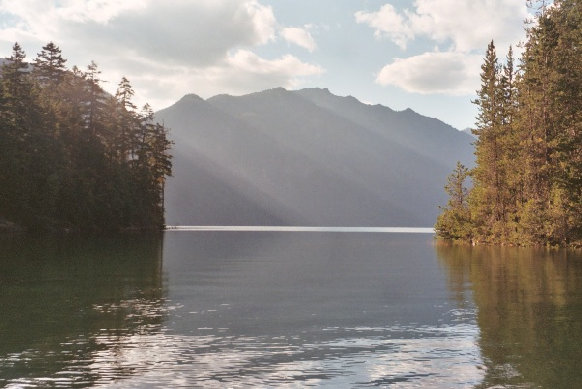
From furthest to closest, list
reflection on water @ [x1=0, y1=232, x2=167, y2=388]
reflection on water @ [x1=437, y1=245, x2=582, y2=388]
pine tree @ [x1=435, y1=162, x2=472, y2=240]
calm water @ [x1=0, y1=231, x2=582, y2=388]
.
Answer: pine tree @ [x1=435, y1=162, x2=472, y2=240] < reflection on water @ [x1=0, y1=232, x2=167, y2=388] < reflection on water @ [x1=437, y1=245, x2=582, y2=388] < calm water @ [x1=0, y1=231, x2=582, y2=388]

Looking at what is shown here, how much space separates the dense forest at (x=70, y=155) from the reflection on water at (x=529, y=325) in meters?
67.8

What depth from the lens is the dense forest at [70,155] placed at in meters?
85.5

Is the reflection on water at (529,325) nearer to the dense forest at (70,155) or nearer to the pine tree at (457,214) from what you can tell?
the pine tree at (457,214)

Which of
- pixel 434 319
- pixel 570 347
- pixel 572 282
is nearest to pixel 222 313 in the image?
pixel 434 319

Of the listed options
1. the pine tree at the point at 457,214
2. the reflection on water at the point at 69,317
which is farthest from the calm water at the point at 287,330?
the pine tree at the point at 457,214

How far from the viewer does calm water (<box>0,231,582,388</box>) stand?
37.8 ft

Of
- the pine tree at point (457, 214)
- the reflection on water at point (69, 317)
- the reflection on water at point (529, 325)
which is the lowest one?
the reflection on water at point (529, 325)

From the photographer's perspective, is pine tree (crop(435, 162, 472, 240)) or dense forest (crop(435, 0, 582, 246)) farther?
pine tree (crop(435, 162, 472, 240))

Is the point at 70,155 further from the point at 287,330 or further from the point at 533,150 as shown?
the point at 287,330

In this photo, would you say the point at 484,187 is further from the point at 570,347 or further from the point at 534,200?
the point at 570,347

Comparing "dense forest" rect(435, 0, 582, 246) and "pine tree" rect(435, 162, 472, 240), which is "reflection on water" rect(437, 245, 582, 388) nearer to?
"dense forest" rect(435, 0, 582, 246)

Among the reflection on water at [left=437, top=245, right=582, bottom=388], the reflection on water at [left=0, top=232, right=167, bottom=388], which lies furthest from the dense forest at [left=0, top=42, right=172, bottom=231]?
the reflection on water at [left=437, top=245, right=582, bottom=388]

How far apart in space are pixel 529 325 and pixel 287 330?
683 centimetres

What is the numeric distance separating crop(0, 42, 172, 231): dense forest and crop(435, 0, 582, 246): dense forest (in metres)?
54.3
